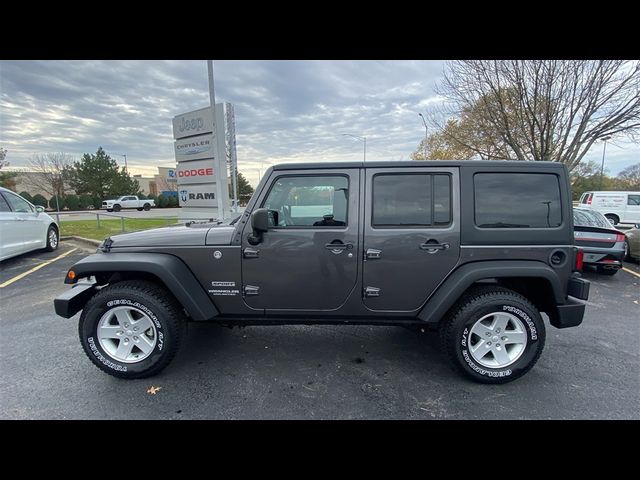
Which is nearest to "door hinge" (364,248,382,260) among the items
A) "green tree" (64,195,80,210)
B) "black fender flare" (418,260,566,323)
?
"black fender flare" (418,260,566,323)

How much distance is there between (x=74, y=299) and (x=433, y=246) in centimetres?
330

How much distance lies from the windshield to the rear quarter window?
4689mm

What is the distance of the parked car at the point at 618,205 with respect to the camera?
42.3ft

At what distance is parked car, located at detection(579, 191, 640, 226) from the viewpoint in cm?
1290

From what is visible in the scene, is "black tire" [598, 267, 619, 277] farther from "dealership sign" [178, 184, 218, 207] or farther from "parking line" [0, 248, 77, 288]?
"parking line" [0, 248, 77, 288]

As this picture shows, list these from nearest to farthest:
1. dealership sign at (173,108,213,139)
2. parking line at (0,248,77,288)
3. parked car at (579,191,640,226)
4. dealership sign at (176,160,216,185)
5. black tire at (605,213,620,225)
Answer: parking line at (0,248,77,288), dealership sign at (173,108,213,139), dealership sign at (176,160,216,185), parked car at (579,191,640,226), black tire at (605,213,620,225)

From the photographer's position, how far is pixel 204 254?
2.75m

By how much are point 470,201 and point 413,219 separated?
522 mm

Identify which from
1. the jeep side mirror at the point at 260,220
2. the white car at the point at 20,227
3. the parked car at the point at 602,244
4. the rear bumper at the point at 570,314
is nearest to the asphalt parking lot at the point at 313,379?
the rear bumper at the point at 570,314

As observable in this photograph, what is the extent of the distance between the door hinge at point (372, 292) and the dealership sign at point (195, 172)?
760cm

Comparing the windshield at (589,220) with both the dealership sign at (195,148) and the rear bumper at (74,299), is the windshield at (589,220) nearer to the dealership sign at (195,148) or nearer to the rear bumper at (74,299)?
the rear bumper at (74,299)
